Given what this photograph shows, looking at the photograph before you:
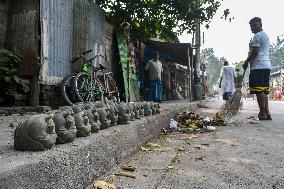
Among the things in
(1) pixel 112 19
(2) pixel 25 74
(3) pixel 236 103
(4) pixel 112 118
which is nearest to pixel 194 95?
(1) pixel 112 19

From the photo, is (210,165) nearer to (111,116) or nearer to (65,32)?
(111,116)

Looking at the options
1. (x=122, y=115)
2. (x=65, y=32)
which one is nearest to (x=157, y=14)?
(x=65, y=32)

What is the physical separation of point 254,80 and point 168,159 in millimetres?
3949

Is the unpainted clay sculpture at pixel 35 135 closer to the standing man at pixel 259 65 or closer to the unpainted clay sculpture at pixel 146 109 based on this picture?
the unpainted clay sculpture at pixel 146 109

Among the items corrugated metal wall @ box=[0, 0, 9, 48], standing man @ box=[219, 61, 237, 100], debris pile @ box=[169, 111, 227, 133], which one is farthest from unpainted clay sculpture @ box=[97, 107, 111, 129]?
standing man @ box=[219, 61, 237, 100]

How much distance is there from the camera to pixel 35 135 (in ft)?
5.57

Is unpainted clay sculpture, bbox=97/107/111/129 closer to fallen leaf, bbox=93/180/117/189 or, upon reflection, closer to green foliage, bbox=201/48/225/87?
fallen leaf, bbox=93/180/117/189

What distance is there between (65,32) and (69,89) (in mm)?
1217

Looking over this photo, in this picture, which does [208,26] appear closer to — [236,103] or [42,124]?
[236,103]

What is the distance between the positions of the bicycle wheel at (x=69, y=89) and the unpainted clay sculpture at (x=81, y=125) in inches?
168

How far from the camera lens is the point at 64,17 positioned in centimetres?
700

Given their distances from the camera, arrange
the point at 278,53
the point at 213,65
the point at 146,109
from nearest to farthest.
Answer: the point at 146,109, the point at 278,53, the point at 213,65

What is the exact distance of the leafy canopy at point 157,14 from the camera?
9680mm

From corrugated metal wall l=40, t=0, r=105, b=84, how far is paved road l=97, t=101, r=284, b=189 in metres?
3.54
